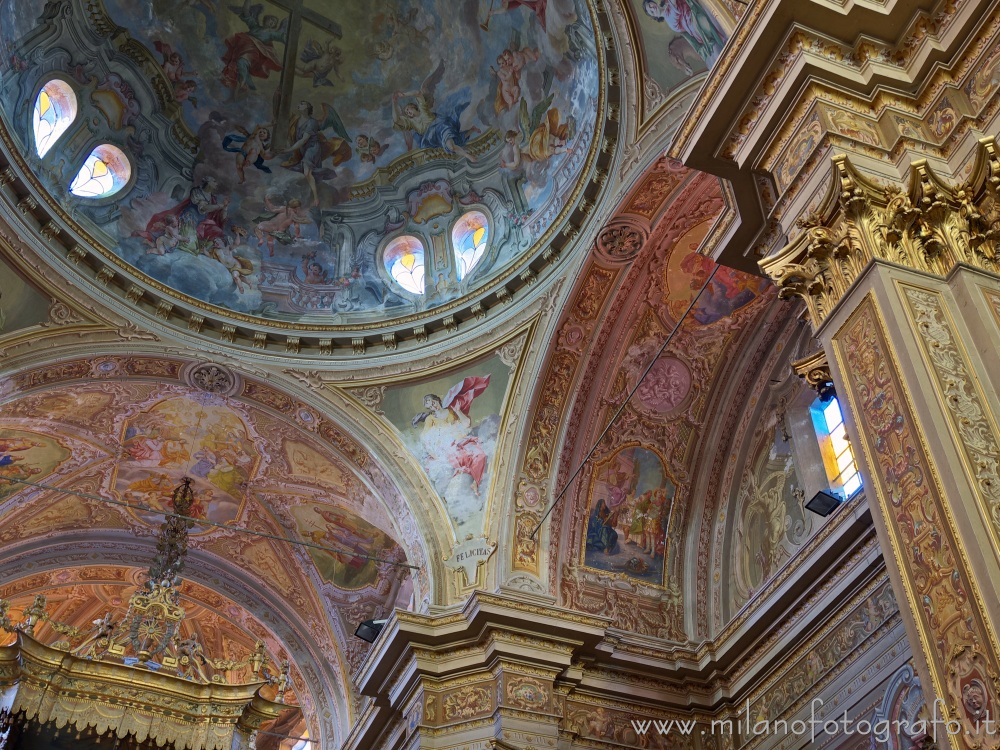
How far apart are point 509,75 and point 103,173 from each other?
268 inches

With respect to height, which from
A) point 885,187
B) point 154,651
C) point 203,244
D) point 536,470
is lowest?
point 885,187

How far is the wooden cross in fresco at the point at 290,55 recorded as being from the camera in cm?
1689

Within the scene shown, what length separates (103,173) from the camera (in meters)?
15.4

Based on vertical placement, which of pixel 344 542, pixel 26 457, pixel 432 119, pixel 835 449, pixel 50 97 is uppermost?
pixel 432 119

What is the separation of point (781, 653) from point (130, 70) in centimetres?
1349

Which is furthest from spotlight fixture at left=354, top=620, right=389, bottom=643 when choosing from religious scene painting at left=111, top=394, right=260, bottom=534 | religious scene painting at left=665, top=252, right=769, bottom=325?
religious scene painting at left=665, top=252, right=769, bottom=325

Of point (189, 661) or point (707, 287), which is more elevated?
point (707, 287)

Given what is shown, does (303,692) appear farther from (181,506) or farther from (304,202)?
(304,202)

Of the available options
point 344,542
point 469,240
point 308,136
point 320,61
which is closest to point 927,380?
point 469,240

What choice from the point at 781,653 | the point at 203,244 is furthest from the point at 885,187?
the point at 203,244

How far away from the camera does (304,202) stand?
17047 mm

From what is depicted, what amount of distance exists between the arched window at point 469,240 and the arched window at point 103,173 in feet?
18.2

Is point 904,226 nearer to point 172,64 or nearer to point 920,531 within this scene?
point 920,531

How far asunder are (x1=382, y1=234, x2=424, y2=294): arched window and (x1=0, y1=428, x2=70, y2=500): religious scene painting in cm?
613
